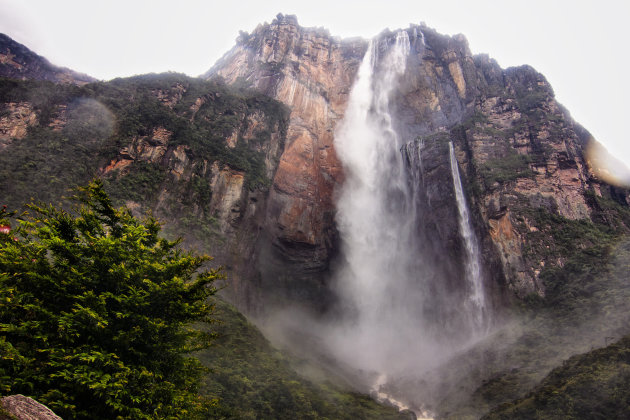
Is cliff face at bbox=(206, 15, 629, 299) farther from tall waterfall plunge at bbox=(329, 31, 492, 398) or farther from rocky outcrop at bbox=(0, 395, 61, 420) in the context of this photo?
rocky outcrop at bbox=(0, 395, 61, 420)

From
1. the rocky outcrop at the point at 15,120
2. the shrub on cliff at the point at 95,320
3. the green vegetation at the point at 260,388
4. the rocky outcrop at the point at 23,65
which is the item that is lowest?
the green vegetation at the point at 260,388

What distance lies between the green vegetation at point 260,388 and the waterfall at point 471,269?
540 inches

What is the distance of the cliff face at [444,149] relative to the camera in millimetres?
31453

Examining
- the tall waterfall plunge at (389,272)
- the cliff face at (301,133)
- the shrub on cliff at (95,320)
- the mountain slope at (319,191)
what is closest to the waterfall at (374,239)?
the tall waterfall plunge at (389,272)

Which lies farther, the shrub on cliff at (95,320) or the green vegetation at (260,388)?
the green vegetation at (260,388)

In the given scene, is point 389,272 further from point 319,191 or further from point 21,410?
point 21,410

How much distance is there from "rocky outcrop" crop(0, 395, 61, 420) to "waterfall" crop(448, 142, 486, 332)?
30.7 m

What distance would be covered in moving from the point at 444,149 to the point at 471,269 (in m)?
14.0

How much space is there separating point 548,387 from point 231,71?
2456 inches

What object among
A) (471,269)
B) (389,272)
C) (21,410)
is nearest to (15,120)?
(21,410)

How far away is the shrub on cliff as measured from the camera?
20.4ft

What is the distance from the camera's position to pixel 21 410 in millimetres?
5055

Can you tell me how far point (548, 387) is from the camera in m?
16.9

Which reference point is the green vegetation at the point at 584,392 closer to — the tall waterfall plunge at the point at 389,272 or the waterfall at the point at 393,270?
the waterfall at the point at 393,270
